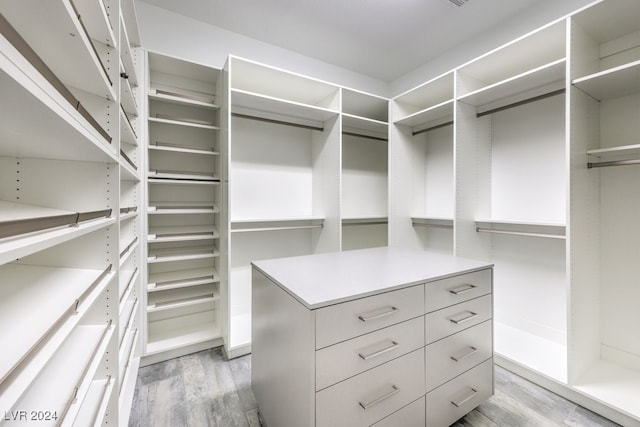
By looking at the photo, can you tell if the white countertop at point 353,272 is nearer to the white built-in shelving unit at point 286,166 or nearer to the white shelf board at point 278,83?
the white built-in shelving unit at point 286,166

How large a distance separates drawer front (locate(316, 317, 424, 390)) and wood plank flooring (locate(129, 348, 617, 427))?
2.59 ft

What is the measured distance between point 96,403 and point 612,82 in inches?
125

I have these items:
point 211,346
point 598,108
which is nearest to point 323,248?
point 211,346

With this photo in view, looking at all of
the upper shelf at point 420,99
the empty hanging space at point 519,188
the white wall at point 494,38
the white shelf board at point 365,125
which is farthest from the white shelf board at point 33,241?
the white wall at point 494,38

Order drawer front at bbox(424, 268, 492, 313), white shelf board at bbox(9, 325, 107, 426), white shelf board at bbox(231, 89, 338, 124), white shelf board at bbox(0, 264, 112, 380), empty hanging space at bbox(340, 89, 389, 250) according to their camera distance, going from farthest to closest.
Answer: empty hanging space at bbox(340, 89, 389, 250)
white shelf board at bbox(231, 89, 338, 124)
drawer front at bbox(424, 268, 492, 313)
white shelf board at bbox(9, 325, 107, 426)
white shelf board at bbox(0, 264, 112, 380)

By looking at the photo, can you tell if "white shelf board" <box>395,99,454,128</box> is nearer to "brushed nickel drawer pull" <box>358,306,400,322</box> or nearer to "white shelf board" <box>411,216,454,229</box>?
"white shelf board" <box>411,216,454,229</box>

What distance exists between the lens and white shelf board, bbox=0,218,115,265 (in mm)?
512

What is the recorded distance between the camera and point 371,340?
1137 mm

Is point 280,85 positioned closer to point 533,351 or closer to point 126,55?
point 126,55

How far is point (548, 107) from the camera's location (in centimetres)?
227

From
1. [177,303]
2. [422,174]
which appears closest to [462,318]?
[177,303]

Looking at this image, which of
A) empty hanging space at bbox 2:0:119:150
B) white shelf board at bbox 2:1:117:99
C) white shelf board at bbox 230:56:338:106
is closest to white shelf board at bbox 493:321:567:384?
white shelf board at bbox 230:56:338:106

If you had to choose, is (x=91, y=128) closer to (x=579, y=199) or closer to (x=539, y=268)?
(x=579, y=199)

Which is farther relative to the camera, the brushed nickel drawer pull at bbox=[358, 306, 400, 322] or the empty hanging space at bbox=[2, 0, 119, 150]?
the brushed nickel drawer pull at bbox=[358, 306, 400, 322]
